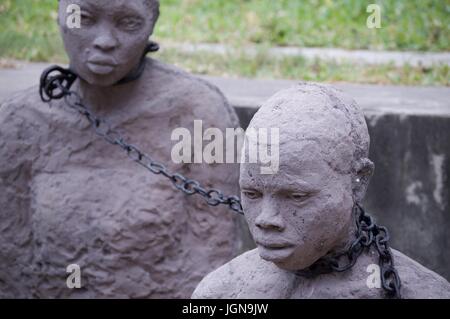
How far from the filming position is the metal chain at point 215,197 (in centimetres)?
305

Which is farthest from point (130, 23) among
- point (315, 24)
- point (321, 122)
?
point (315, 24)

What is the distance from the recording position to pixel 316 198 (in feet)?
9.45

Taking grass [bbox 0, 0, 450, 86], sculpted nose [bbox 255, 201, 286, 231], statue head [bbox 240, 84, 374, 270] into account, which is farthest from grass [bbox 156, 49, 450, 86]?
Result: sculpted nose [bbox 255, 201, 286, 231]

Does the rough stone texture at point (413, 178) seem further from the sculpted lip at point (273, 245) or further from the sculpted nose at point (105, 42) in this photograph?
the sculpted lip at point (273, 245)

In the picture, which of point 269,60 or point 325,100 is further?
point 269,60

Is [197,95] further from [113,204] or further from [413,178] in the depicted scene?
[413,178]

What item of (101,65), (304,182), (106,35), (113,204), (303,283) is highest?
(106,35)

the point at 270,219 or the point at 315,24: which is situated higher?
the point at 315,24

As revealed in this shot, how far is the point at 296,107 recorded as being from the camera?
293 cm

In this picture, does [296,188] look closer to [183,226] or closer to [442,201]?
[183,226]

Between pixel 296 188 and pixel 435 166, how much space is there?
8.06 ft

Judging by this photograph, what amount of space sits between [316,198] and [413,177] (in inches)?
96.5
